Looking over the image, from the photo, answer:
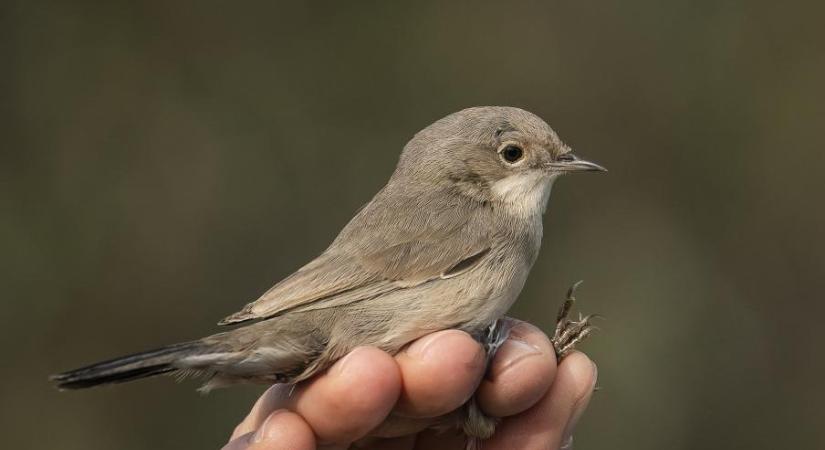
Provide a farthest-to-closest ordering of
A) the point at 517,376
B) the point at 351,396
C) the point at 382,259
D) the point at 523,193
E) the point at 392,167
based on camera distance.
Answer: the point at 392,167
the point at 523,193
the point at 382,259
the point at 517,376
the point at 351,396

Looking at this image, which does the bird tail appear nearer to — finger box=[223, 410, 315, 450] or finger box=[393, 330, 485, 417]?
finger box=[223, 410, 315, 450]

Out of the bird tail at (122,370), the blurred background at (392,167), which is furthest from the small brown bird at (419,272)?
the blurred background at (392,167)

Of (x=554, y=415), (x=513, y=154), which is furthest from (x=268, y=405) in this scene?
(x=513, y=154)

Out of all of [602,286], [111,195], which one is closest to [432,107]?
[602,286]

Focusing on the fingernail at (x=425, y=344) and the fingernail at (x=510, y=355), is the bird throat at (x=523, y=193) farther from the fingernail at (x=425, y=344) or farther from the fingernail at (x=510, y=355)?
the fingernail at (x=425, y=344)

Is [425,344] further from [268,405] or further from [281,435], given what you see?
[268,405]

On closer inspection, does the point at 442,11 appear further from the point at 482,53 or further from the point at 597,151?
the point at 597,151
